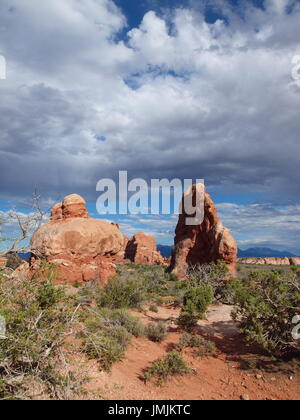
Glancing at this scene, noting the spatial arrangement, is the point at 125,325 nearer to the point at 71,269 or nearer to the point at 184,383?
the point at 184,383

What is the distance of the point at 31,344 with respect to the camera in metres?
5.07

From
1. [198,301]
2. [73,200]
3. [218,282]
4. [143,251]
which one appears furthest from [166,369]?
[143,251]

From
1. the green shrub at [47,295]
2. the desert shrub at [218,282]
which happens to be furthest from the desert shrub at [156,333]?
the desert shrub at [218,282]

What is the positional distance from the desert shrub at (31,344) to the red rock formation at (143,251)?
156 feet

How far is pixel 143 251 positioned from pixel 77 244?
130 feet

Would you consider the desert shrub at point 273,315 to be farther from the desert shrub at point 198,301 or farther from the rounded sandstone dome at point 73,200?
the rounded sandstone dome at point 73,200

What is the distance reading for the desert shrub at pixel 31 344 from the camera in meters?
4.94

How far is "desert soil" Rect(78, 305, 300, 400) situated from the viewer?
5900 millimetres

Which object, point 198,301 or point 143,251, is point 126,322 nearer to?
point 198,301

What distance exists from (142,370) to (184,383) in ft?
3.52

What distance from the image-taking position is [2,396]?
472 centimetres

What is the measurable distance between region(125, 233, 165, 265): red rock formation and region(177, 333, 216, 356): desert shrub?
144 feet

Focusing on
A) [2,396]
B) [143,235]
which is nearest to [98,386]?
[2,396]

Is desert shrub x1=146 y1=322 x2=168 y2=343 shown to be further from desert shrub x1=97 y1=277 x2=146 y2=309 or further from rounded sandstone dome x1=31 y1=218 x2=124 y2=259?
rounded sandstone dome x1=31 y1=218 x2=124 y2=259
